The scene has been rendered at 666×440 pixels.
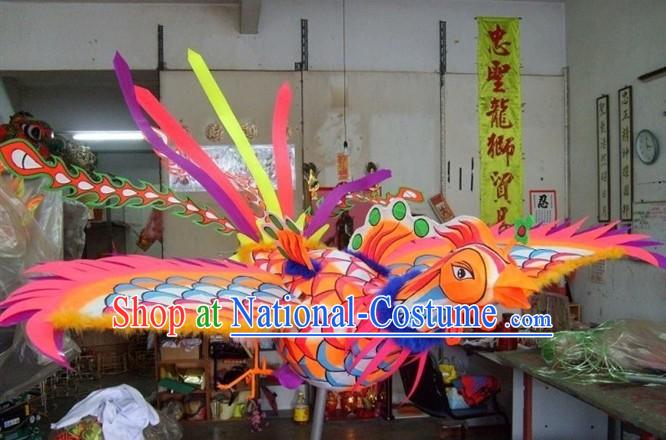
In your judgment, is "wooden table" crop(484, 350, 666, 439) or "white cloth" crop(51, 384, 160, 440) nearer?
"wooden table" crop(484, 350, 666, 439)

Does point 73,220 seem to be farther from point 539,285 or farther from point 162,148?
point 539,285

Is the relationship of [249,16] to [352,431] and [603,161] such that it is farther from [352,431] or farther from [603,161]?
[352,431]

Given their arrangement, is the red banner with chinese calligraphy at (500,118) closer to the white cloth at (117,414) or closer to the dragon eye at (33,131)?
the white cloth at (117,414)

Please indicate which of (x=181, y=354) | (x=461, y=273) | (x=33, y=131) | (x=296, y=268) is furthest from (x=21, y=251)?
(x=461, y=273)

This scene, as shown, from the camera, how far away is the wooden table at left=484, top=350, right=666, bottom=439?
172 centimetres

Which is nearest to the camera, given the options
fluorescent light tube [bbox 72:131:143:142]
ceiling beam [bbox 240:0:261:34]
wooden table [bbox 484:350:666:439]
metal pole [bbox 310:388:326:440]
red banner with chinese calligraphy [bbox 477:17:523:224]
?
metal pole [bbox 310:388:326:440]

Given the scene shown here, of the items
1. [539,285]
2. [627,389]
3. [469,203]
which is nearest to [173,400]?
[469,203]

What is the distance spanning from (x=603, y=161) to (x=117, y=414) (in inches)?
127

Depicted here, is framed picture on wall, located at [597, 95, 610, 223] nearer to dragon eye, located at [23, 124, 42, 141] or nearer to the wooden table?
the wooden table

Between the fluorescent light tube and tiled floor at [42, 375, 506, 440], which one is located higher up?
the fluorescent light tube

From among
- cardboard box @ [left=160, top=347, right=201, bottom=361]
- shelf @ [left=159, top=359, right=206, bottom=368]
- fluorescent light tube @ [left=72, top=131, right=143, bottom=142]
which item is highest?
fluorescent light tube @ [left=72, top=131, right=143, bottom=142]

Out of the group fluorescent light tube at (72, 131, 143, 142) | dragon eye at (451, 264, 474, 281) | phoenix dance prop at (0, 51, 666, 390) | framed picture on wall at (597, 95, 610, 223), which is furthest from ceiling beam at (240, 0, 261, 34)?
dragon eye at (451, 264, 474, 281)

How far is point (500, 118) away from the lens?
3.91 meters

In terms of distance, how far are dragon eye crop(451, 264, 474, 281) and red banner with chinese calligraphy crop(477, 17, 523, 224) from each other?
3233 mm
